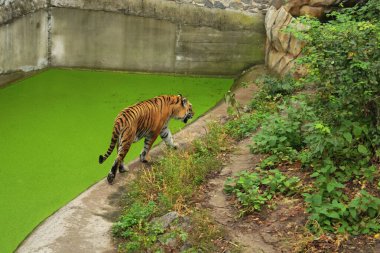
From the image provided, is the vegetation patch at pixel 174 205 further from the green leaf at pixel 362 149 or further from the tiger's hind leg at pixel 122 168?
the green leaf at pixel 362 149

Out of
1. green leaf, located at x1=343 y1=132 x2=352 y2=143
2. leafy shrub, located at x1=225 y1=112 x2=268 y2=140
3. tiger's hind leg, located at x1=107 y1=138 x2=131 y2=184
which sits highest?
green leaf, located at x1=343 y1=132 x2=352 y2=143

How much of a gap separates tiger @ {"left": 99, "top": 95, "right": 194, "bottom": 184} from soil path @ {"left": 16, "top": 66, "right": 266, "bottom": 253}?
0.22 metres

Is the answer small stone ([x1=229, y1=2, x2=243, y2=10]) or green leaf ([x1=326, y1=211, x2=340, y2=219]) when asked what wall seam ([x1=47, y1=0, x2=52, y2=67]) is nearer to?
small stone ([x1=229, y1=2, x2=243, y2=10])

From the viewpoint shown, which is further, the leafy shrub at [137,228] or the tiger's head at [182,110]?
the tiger's head at [182,110]

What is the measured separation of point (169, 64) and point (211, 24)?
1.10 m

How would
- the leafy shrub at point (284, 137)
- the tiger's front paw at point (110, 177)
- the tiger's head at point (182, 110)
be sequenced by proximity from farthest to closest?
the tiger's head at point (182, 110) < the tiger's front paw at point (110, 177) < the leafy shrub at point (284, 137)

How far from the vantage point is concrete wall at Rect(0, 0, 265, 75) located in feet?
32.8

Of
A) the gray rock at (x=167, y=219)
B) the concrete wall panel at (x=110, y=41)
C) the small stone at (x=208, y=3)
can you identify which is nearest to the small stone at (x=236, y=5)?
the small stone at (x=208, y=3)

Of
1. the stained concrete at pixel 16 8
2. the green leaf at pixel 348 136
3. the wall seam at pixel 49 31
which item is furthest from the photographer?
the wall seam at pixel 49 31

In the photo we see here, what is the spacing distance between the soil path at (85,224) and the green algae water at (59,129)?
0.16 metres

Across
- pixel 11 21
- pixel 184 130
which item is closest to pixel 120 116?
pixel 184 130

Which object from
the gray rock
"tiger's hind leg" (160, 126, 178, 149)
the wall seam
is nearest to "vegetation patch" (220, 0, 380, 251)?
the gray rock

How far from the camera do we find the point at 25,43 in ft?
31.0

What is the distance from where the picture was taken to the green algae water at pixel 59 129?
6.19 metres
